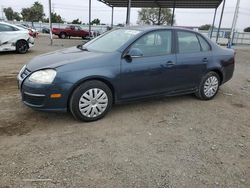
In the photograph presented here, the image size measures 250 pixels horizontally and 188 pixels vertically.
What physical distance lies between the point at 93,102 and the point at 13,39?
879cm

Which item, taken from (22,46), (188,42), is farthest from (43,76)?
(22,46)

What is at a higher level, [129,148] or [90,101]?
[90,101]

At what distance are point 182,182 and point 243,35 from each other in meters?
30.0

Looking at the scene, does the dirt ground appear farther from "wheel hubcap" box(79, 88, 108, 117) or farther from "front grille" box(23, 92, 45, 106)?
"front grille" box(23, 92, 45, 106)

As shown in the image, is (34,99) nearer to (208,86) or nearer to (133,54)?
(133,54)

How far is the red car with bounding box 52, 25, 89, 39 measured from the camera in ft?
92.9

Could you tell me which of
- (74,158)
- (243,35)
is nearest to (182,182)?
(74,158)

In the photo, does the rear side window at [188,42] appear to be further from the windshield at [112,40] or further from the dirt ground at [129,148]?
the dirt ground at [129,148]

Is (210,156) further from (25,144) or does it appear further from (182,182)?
(25,144)

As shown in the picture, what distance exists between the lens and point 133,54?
13.6 feet

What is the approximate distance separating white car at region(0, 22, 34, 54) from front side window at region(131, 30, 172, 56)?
8.40 meters

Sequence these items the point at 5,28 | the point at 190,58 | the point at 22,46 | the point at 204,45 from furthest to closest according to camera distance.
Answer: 1. the point at 22,46
2. the point at 5,28
3. the point at 204,45
4. the point at 190,58

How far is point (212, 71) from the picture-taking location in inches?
214

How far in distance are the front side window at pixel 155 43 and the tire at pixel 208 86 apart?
120cm
